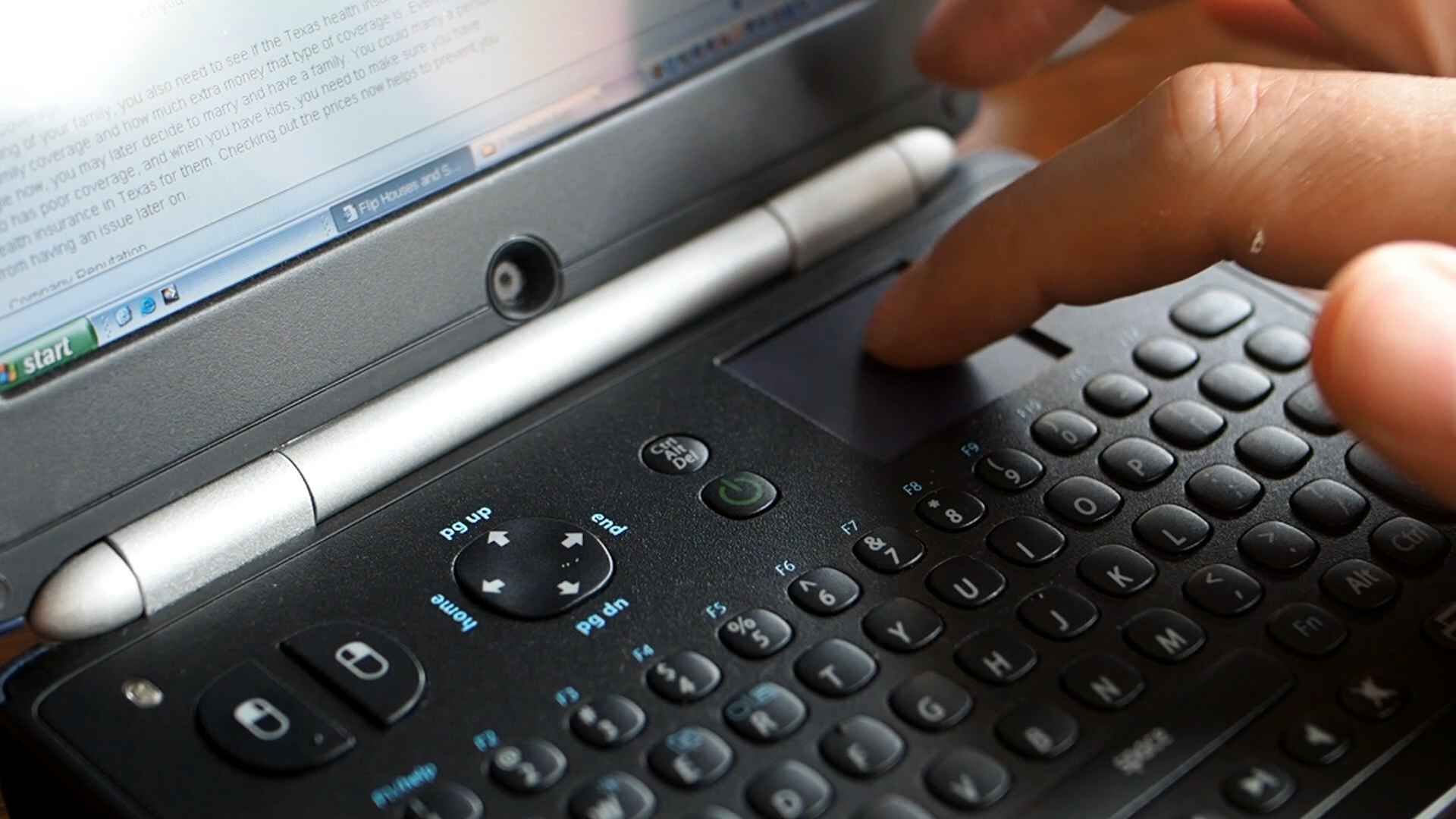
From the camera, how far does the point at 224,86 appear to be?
0.43 m

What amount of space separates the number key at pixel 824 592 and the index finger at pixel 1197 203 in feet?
0.39

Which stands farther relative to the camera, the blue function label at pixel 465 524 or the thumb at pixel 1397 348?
the blue function label at pixel 465 524

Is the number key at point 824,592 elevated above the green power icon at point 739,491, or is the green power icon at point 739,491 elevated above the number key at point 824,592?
the green power icon at point 739,491

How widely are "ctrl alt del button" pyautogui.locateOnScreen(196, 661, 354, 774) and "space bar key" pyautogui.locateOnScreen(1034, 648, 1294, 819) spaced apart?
18 cm

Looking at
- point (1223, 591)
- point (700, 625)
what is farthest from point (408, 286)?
point (1223, 591)

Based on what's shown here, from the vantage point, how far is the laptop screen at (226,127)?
40 cm

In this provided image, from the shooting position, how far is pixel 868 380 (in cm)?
53

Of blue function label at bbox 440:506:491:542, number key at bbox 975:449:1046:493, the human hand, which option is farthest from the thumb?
blue function label at bbox 440:506:491:542

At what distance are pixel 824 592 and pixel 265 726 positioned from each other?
15 cm

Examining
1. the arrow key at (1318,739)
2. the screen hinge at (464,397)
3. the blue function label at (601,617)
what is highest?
the screen hinge at (464,397)

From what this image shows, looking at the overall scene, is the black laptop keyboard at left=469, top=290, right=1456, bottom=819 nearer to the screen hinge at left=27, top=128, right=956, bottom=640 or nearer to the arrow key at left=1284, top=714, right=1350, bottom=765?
the arrow key at left=1284, top=714, right=1350, bottom=765

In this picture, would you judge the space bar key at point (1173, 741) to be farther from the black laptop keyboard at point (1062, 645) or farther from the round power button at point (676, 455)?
the round power button at point (676, 455)

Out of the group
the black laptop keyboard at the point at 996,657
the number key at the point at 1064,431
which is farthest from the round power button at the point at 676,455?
the number key at the point at 1064,431

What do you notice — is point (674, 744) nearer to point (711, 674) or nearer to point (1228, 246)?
point (711, 674)
